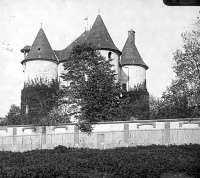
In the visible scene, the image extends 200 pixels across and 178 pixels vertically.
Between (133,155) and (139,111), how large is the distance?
22727 mm

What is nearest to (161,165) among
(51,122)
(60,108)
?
(51,122)

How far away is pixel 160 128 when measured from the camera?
23.5 metres

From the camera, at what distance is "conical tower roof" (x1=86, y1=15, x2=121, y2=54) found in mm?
39469

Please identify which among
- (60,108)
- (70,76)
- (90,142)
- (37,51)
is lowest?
(90,142)

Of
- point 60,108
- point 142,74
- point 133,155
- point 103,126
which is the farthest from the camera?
point 142,74

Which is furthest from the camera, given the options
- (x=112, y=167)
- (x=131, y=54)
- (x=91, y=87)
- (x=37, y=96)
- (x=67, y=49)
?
(x=131, y=54)

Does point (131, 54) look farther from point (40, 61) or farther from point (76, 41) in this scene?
point (40, 61)

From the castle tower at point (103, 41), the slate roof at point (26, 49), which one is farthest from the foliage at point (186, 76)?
the slate roof at point (26, 49)

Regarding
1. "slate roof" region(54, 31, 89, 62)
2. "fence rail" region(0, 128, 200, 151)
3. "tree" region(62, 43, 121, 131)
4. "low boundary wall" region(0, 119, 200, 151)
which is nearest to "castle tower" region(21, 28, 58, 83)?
"slate roof" region(54, 31, 89, 62)

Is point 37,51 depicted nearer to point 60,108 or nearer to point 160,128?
point 60,108

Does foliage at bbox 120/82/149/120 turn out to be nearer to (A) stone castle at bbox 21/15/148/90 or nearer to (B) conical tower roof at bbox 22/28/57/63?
(A) stone castle at bbox 21/15/148/90

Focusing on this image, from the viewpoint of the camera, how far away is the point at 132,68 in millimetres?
43750

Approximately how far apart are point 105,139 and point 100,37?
18.2 m

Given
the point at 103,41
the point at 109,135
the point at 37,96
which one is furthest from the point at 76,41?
the point at 109,135
